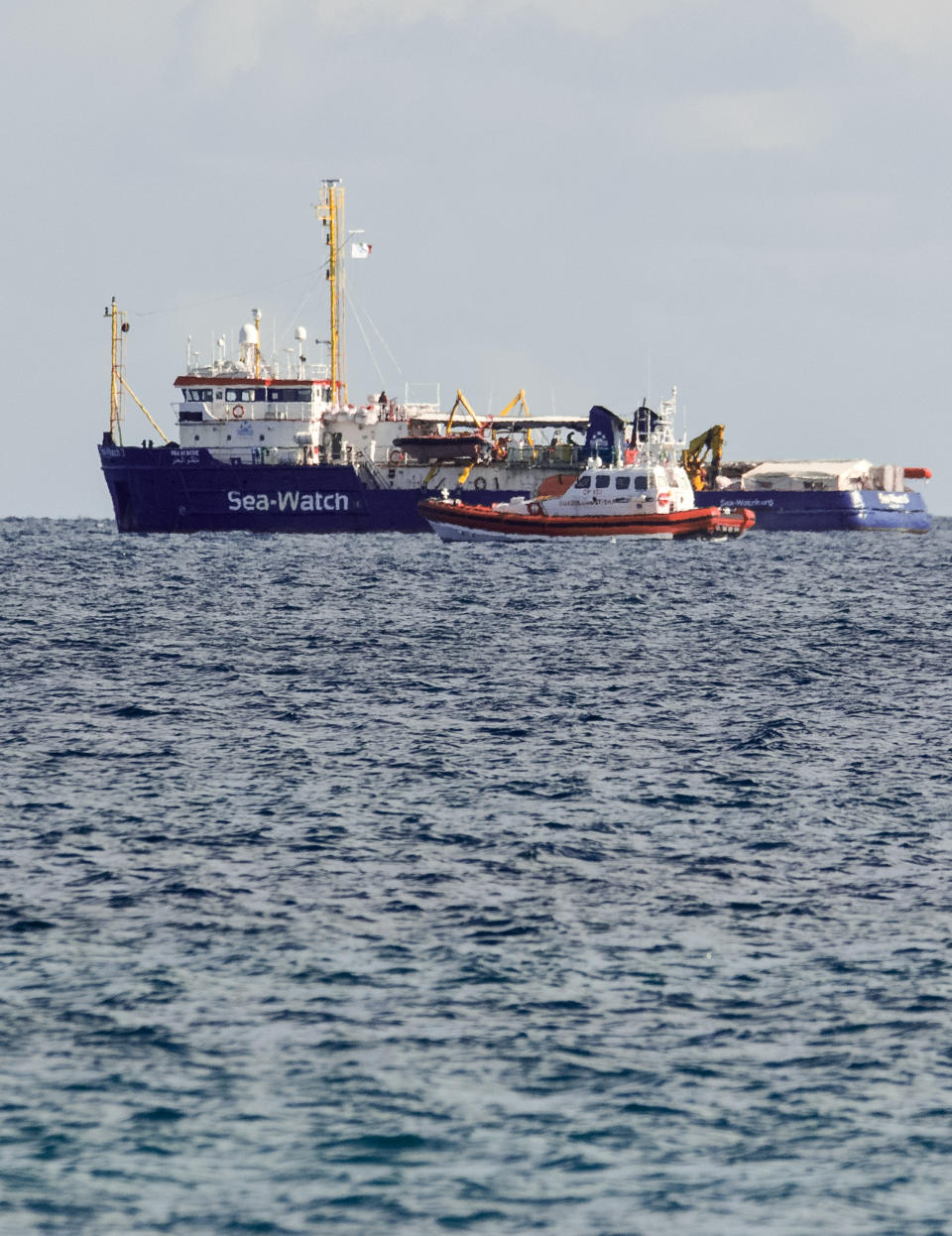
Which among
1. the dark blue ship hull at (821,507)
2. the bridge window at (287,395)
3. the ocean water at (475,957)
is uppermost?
the bridge window at (287,395)

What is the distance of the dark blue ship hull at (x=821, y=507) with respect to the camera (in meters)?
104

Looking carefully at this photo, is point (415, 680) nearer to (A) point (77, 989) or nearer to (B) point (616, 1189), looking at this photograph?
(A) point (77, 989)

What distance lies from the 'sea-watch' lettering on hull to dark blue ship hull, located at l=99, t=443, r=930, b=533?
0.18 ft

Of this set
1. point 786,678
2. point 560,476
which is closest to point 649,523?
point 560,476

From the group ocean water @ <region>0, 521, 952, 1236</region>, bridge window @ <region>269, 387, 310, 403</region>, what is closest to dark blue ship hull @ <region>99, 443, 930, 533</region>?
bridge window @ <region>269, 387, 310, 403</region>

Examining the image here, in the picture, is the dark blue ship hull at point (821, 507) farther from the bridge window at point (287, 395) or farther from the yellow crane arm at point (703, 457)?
the bridge window at point (287, 395)

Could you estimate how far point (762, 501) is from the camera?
342 ft

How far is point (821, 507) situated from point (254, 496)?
1337 inches

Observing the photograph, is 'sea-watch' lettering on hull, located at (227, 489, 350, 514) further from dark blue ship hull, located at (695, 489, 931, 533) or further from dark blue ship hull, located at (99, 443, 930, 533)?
dark blue ship hull, located at (695, 489, 931, 533)

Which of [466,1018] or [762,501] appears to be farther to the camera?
[762,501]

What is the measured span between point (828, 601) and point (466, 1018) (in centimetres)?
4908

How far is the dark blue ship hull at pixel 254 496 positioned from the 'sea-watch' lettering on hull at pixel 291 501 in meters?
0.05

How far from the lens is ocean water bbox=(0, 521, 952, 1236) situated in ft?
36.3

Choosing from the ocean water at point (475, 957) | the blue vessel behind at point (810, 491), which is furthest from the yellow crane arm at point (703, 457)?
the ocean water at point (475, 957)
